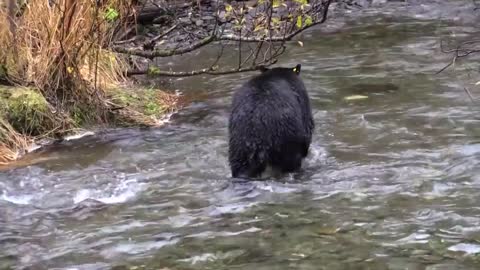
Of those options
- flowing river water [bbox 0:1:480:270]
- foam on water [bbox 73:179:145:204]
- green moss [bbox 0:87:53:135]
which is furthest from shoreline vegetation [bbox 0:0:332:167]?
foam on water [bbox 73:179:145:204]

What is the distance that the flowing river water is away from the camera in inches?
173

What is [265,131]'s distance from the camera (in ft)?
18.8

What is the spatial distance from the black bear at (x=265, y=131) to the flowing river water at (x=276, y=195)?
0.16m

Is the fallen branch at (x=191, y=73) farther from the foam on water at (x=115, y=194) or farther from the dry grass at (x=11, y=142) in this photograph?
the foam on water at (x=115, y=194)

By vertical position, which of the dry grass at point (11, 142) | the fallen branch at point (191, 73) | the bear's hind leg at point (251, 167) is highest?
the fallen branch at point (191, 73)

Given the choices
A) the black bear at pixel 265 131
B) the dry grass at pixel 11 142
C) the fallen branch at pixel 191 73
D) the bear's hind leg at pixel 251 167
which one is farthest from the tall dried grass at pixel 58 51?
the bear's hind leg at pixel 251 167

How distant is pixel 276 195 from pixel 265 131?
537 mm

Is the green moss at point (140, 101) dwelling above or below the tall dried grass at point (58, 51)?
below

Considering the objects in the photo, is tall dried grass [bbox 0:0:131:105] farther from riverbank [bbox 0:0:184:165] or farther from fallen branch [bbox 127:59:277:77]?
fallen branch [bbox 127:59:277:77]

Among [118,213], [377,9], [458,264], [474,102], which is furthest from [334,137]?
[377,9]

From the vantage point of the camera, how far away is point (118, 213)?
17.3 feet

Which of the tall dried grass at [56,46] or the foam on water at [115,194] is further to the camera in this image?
the tall dried grass at [56,46]

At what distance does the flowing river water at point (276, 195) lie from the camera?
4.38 m

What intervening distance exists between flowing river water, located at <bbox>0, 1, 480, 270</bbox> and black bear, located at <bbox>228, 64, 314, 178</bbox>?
0.16 metres
